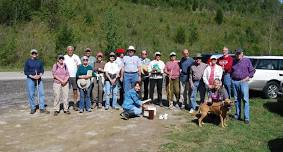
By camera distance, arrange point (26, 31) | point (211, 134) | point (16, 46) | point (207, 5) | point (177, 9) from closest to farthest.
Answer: point (211, 134)
point (16, 46)
point (26, 31)
point (177, 9)
point (207, 5)

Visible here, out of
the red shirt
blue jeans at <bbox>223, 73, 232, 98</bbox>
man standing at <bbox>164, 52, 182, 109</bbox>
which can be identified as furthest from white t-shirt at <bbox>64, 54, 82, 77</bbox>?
blue jeans at <bbox>223, 73, 232, 98</bbox>

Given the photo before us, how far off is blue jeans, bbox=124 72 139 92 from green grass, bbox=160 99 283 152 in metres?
1.83

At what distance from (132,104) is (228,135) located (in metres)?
2.98

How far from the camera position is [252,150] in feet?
30.3

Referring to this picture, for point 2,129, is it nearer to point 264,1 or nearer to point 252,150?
point 252,150

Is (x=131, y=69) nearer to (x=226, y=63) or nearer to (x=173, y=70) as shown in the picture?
(x=173, y=70)

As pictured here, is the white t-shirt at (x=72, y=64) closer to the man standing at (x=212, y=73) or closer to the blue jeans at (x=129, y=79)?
the blue jeans at (x=129, y=79)

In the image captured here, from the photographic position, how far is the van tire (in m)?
16.0

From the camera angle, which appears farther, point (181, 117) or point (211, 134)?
point (181, 117)

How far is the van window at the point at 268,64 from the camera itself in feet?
52.9

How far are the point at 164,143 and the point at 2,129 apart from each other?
4260 mm

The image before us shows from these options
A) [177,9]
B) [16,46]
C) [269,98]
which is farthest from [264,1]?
[269,98]

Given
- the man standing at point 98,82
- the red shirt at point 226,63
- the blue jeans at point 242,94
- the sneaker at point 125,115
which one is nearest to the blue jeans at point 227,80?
the red shirt at point 226,63

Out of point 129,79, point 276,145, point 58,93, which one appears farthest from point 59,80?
point 276,145
